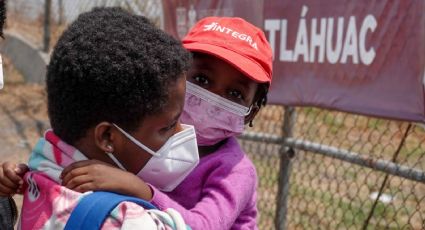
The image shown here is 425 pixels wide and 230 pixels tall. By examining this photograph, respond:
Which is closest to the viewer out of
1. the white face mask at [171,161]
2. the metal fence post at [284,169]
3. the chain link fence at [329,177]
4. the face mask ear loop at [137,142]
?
the face mask ear loop at [137,142]

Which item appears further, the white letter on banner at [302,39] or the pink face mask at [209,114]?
the white letter on banner at [302,39]

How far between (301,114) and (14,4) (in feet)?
15.3

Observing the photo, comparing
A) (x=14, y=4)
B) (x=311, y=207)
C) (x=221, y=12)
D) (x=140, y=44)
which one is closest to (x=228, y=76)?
(x=140, y=44)

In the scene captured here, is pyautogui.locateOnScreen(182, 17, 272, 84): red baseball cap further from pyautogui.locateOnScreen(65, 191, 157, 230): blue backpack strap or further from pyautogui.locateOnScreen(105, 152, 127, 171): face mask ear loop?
pyautogui.locateOnScreen(65, 191, 157, 230): blue backpack strap

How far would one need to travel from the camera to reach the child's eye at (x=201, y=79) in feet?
6.10

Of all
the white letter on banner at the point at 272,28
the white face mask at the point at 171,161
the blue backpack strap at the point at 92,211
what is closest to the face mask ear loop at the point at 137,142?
the white face mask at the point at 171,161

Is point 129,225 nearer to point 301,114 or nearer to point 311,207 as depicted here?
point 311,207

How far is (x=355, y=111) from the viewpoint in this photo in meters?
2.72

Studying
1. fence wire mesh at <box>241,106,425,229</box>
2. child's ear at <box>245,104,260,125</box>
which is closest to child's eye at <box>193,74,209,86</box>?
child's ear at <box>245,104,260,125</box>

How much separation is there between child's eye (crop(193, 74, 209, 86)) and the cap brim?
0.07 meters

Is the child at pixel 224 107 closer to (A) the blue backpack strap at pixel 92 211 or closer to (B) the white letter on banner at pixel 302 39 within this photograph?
(A) the blue backpack strap at pixel 92 211

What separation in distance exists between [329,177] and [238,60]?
4.41 meters

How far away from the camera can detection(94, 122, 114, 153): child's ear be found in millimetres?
1258

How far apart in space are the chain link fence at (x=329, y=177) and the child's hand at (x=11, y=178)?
1.67 meters
